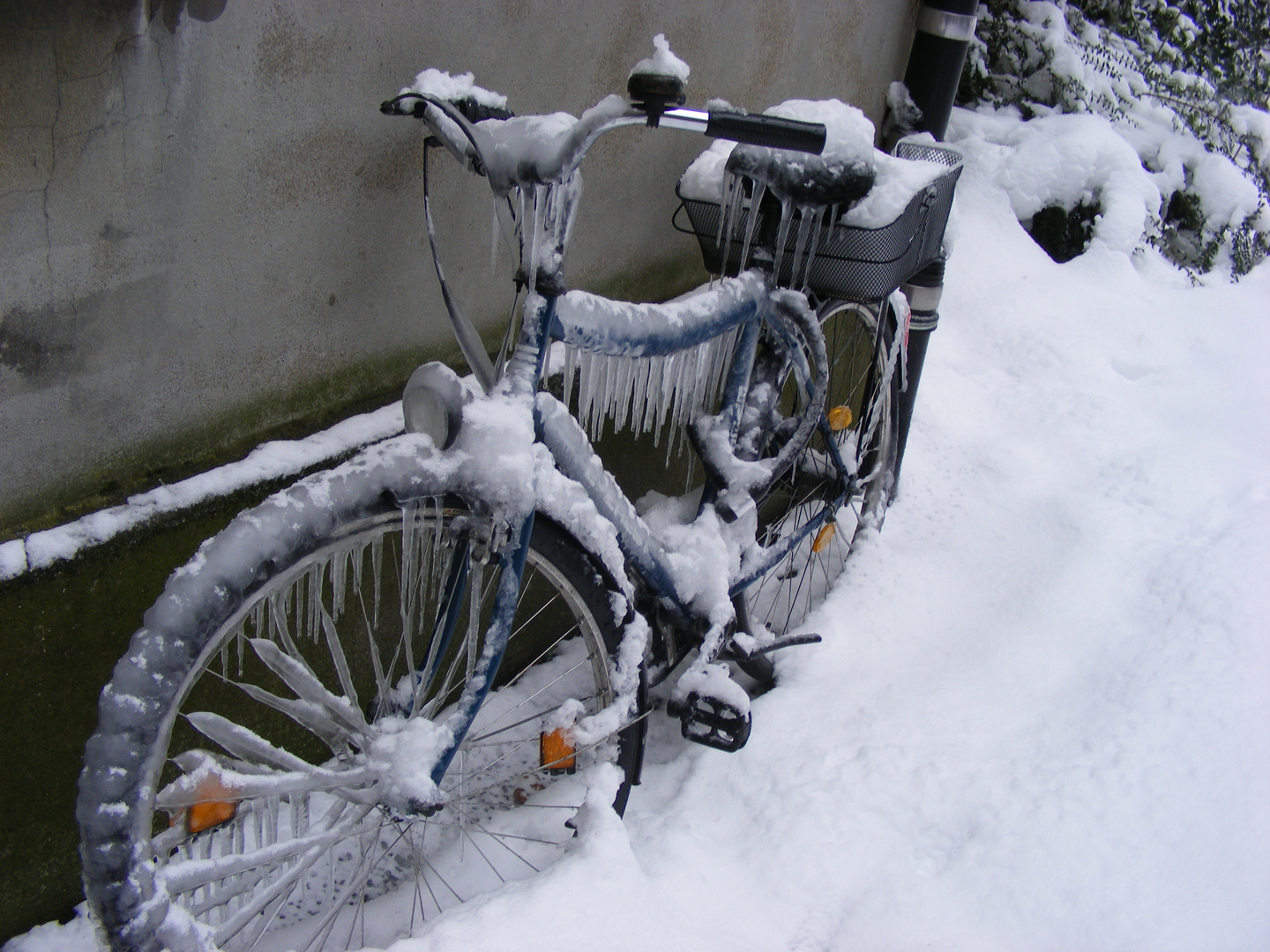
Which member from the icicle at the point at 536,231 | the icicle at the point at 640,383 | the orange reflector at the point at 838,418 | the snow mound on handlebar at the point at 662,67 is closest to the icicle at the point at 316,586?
the icicle at the point at 536,231

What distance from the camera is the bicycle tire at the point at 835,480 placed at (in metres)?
2.55

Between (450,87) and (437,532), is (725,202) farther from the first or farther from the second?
(437,532)

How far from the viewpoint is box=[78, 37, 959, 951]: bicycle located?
47.7 inches

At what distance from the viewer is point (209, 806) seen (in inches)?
49.6

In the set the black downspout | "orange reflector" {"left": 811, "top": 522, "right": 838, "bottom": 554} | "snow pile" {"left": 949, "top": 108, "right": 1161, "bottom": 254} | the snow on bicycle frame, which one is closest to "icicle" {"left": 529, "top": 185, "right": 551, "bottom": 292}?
the snow on bicycle frame

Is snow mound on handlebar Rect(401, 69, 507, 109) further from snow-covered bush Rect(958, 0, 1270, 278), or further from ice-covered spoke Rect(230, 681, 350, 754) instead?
snow-covered bush Rect(958, 0, 1270, 278)

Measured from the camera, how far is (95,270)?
1442mm

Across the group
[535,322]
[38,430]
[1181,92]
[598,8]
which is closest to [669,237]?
[598,8]

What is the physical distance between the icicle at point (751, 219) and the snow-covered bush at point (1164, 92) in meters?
3.09

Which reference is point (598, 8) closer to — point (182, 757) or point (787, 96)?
point (787, 96)

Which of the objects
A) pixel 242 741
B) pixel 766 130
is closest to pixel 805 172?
pixel 766 130

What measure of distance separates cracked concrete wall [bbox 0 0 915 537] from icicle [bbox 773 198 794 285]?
2.02 feet

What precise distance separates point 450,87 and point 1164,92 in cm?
482

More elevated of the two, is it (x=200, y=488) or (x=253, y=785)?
(x=200, y=488)
